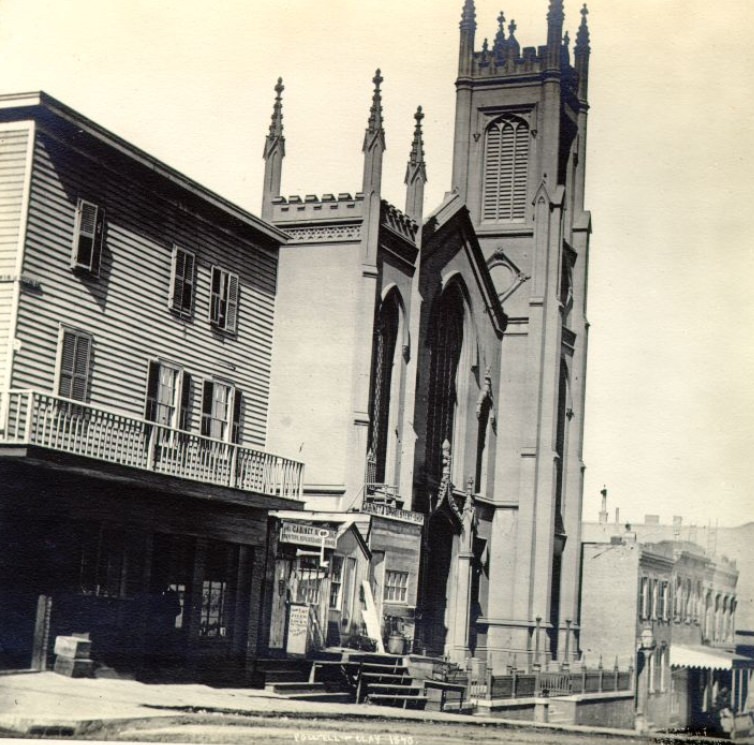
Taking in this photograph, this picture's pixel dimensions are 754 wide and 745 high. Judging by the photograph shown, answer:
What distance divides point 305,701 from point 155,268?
414 inches

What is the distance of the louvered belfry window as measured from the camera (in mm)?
60469

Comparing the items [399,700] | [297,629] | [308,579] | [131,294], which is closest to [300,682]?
[399,700]

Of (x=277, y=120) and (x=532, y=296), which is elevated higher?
(x=277, y=120)

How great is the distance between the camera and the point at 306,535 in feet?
109

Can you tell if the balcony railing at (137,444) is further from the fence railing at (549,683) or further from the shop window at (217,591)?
the fence railing at (549,683)

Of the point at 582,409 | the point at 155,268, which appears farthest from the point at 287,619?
the point at 582,409

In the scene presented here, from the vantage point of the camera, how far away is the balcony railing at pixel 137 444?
75.3 ft

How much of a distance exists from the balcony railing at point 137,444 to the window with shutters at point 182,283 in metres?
3.32

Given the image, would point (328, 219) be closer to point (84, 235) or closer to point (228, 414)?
point (228, 414)

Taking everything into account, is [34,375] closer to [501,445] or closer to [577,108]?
[501,445]

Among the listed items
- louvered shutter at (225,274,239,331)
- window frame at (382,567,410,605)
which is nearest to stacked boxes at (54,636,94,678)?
louvered shutter at (225,274,239,331)

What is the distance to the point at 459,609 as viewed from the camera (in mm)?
49531

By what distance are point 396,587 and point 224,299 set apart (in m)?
12.2

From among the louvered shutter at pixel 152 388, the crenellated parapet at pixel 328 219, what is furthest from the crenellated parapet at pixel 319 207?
the louvered shutter at pixel 152 388
